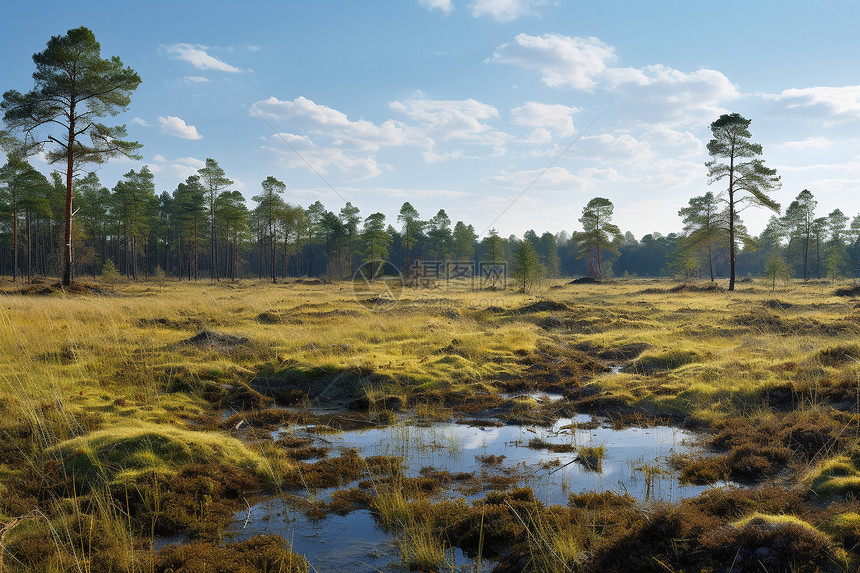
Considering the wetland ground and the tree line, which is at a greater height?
the tree line

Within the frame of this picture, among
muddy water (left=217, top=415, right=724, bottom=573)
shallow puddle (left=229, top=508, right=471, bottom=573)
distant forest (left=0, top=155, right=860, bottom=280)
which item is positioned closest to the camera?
shallow puddle (left=229, top=508, right=471, bottom=573)

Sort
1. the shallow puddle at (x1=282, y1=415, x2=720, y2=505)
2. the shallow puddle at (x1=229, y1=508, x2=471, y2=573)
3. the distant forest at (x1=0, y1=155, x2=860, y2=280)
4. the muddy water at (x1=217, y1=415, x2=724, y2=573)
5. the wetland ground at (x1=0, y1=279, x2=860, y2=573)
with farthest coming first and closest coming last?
the distant forest at (x1=0, y1=155, x2=860, y2=280)
the shallow puddle at (x1=282, y1=415, x2=720, y2=505)
the muddy water at (x1=217, y1=415, x2=724, y2=573)
the shallow puddle at (x1=229, y1=508, x2=471, y2=573)
the wetland ground at (x1=0, y1=279, x2=860, y2=573)

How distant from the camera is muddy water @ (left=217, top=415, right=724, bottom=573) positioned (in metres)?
4.61

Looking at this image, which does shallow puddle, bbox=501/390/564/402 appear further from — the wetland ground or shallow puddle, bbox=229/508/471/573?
shallow puddle, bbox=229/508/471/573

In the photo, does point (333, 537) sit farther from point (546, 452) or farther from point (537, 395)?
point (537, 395)

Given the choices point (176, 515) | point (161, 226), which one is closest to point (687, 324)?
point (176, 515)

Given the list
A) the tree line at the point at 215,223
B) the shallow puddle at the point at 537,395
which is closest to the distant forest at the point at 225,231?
the tree line at the point at 215,223

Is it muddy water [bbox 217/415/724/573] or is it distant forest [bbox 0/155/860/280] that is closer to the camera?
muddy water [bbox 217/415/724/573]

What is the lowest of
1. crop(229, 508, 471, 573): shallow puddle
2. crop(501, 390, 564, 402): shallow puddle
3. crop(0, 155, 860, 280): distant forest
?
crop(501, 390, 564, 402): shallow puddle

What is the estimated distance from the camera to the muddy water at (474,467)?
461 cm

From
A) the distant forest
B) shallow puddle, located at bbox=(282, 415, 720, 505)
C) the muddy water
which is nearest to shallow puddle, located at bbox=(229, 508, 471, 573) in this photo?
the muddy water

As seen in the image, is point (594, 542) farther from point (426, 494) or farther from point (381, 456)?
point (381, 456)

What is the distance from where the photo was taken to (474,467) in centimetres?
657

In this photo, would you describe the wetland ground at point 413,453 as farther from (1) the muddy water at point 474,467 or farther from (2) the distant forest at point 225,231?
(2) the distant forest at point 225,231
